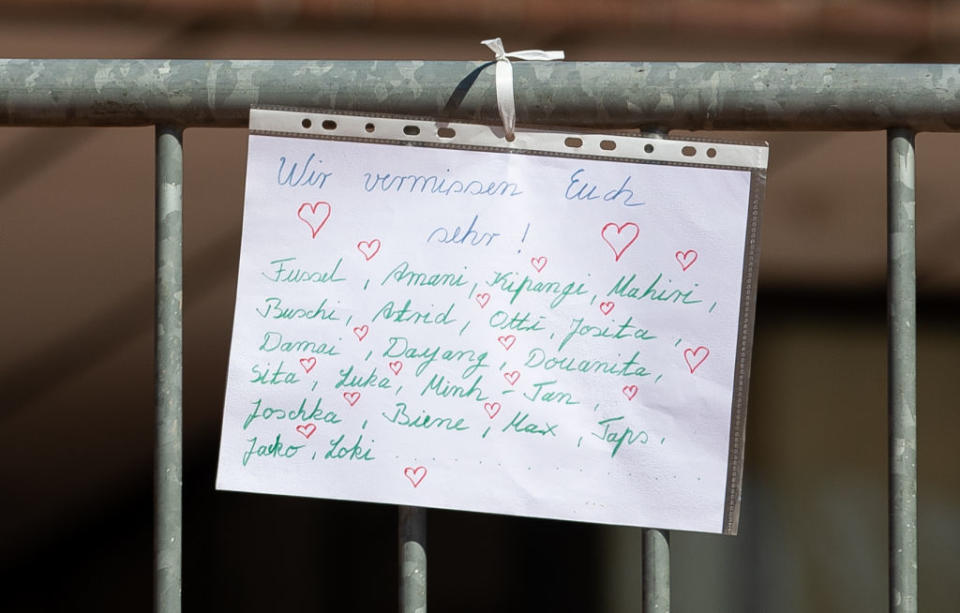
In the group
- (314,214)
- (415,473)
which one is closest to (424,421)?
(415,473)

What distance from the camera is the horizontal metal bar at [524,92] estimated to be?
32.4 inches

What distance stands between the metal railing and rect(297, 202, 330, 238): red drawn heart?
0.08 meters

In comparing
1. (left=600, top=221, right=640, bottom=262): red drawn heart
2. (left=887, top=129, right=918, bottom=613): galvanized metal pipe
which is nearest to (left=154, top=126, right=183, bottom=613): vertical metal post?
(left=600, top=221, right=640, bottom=262): red drawn heart

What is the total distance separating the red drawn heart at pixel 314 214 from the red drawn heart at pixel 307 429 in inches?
5.6

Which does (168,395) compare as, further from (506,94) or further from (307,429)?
(506,94)

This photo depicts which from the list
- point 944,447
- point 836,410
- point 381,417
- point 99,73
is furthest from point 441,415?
point 944,447

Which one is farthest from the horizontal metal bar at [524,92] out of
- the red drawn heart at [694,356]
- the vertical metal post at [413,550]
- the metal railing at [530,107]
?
the vertical metal post at [413,550]

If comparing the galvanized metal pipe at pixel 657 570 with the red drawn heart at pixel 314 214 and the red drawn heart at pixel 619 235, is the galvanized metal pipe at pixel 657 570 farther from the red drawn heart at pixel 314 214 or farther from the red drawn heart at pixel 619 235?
the red drawn heart at pixel 314 214

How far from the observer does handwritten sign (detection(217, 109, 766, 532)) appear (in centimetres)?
83

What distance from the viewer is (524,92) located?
2.74 feet

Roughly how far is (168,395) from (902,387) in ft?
1.80

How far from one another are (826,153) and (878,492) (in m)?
0.59

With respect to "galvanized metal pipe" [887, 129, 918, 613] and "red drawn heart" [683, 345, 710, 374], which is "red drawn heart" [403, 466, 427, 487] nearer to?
"red drawn heart" [683, 345, 710, 374]

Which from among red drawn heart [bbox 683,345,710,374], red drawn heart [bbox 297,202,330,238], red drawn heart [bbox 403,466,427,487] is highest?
red drawn heart [bbox 297,202,330,238]
